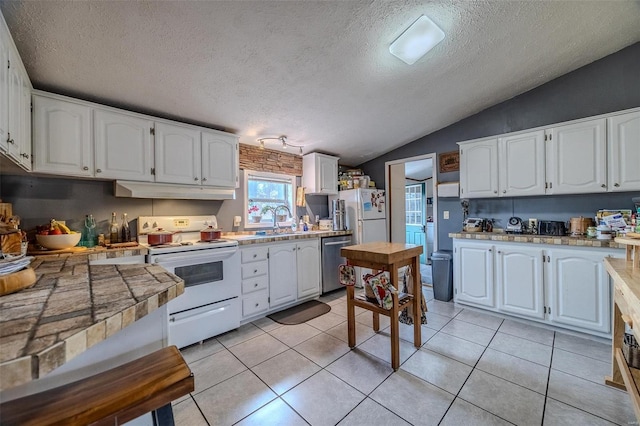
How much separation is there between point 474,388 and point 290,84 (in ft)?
9.17

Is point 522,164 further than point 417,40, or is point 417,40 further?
point 522,164

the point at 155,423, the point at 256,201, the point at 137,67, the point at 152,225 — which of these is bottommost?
the point at 155,423

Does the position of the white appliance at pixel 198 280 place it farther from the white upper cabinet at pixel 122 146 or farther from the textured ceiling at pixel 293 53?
the textured ceiling at pixel 293 53

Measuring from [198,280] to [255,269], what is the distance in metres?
0.61

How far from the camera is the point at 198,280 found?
2348mm

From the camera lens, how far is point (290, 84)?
237 centimetres

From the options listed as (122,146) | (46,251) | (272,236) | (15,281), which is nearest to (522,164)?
(272,236)

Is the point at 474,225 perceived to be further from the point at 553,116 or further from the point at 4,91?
the point at 4,91

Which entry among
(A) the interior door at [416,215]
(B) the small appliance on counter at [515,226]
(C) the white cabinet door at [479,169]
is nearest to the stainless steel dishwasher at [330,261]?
(C) the white cabinet door at [479,169]

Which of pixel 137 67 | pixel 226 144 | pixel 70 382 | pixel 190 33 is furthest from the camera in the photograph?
pixel 226 144

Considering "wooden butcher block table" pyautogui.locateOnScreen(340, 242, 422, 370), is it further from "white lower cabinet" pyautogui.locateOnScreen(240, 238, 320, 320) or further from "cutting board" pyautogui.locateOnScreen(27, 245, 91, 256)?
"cutting board" pyautogui.locateOnScreen(27, 245, 91, 256)

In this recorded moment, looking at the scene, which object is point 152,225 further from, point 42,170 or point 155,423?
point 155,423

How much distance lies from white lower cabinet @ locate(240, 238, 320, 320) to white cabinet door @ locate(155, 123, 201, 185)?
0.96 metres

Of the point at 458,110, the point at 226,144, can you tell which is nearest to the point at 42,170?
the point at 226,144
